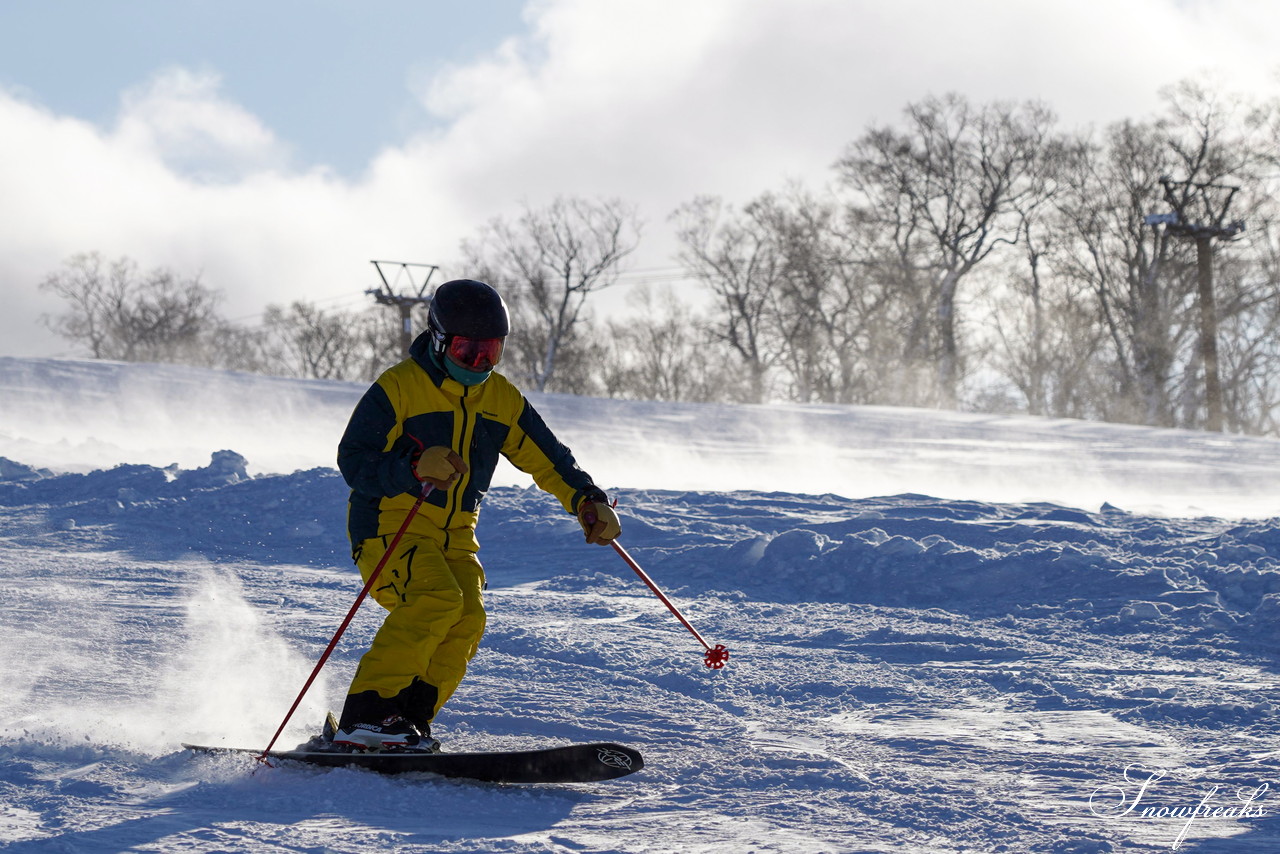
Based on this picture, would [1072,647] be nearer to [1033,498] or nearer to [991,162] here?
[1033,498]

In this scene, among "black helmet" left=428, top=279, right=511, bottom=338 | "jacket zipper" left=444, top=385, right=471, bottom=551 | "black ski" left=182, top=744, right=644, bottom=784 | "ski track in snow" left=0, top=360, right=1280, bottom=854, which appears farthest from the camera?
"jacket zipper" left=444, top=385, right=471, bottom=551

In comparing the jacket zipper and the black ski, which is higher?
the jacket zipper

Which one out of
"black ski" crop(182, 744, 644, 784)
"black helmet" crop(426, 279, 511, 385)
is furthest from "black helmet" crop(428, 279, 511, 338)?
"black ski" crop(182, 744, 644, 784)

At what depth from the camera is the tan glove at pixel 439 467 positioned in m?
3.17

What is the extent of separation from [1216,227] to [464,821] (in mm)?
27491

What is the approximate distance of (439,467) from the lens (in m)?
3.17

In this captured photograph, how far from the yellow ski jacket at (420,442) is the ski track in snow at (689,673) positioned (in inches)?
29.1

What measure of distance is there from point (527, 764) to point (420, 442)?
0.95 metres

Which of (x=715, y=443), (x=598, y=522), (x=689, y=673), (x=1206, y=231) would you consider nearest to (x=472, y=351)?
(x=598, y=522)

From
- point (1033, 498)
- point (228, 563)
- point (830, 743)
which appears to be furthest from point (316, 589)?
point (1033, 498)

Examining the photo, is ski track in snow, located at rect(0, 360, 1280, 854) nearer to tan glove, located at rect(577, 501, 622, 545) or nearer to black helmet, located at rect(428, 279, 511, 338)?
tan glove, located at rect(577, 501, 622, 545)

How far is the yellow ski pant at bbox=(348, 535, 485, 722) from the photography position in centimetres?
326

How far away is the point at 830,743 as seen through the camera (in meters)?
3.71

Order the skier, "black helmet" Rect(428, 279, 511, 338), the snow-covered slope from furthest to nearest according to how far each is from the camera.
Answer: the snow-covered slope
"black helmet" Rect(428, 279, 511, 338)
the skier
